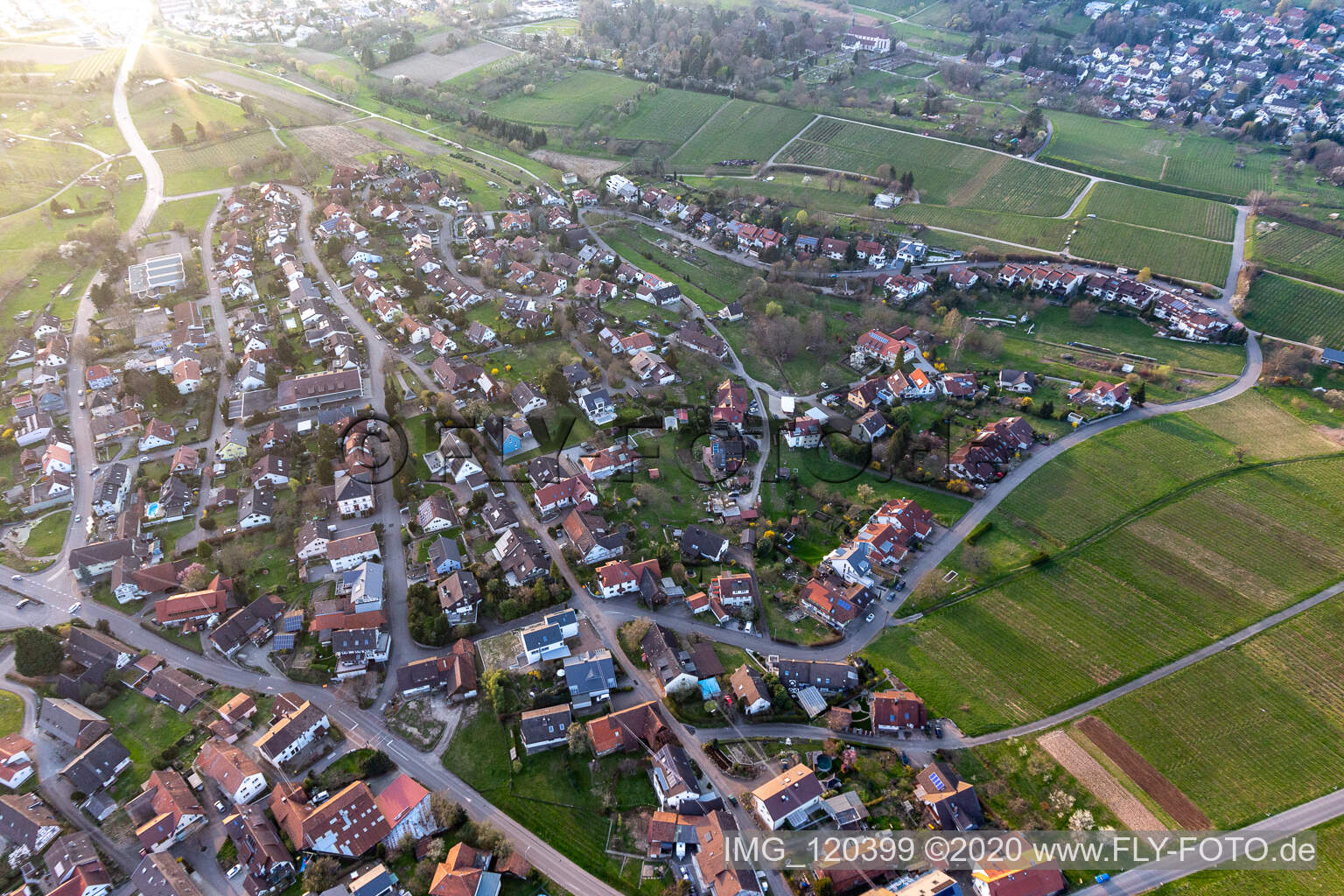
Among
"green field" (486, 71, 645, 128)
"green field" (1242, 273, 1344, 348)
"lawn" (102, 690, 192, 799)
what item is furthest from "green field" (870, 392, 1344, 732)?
"green field" (486, 71, 645, 128)

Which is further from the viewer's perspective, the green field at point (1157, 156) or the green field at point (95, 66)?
the green field at point (95, 66)

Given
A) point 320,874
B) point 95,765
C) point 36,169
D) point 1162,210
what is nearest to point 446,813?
point 320,874

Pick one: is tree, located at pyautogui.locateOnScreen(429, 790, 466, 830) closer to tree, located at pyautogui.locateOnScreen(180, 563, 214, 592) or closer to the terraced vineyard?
tree, located at pyautogui.locateOnScreen(180, 563, 214, 592)

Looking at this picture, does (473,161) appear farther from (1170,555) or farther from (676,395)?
(1170,555)

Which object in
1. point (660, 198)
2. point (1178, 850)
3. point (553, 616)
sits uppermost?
point (660, 198)

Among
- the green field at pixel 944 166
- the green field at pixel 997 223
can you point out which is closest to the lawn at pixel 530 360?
the green field at pixel 997 223

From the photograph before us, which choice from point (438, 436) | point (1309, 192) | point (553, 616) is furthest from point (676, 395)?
point (1309, 192)

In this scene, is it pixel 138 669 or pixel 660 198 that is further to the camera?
pixel 660 198

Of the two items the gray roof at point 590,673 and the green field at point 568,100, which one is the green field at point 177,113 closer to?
the green field at point 568,100
